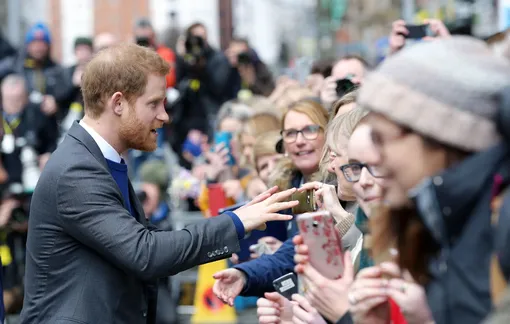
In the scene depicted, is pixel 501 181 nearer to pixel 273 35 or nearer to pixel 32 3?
pixel 32 3

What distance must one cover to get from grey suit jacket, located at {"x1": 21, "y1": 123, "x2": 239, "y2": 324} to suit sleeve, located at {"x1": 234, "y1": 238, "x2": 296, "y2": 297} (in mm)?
438

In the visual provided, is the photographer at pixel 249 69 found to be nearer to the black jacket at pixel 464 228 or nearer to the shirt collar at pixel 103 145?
the shirt collar at pixel 103 145

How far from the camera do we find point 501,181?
2574 mm

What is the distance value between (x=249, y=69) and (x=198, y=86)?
26.5 inches

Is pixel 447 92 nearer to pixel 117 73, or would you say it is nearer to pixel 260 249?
pixel 117 73

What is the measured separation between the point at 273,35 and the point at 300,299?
2740cm

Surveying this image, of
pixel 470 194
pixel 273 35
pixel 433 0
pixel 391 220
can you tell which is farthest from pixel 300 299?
pixel 273 35

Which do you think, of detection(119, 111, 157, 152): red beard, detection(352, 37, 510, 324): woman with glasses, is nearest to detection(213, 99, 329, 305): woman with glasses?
detection(119, 111, 157, 152): red beard

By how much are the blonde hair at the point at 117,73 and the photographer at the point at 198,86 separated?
7844 millimetres

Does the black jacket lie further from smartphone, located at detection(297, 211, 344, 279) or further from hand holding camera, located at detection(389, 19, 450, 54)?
hand holding camera, located at detection(389, 19, 450, 54)

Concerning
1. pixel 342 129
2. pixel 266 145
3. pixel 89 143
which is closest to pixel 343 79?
pixel 266 145

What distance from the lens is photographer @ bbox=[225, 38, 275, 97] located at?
489 inches

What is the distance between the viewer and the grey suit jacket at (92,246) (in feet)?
13.9

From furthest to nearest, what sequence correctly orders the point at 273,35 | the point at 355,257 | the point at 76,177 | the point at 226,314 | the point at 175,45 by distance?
the point at 273,35 → the point at 175,45 → the point at 226,314 → the point at 76,177 → the point at 355,257
